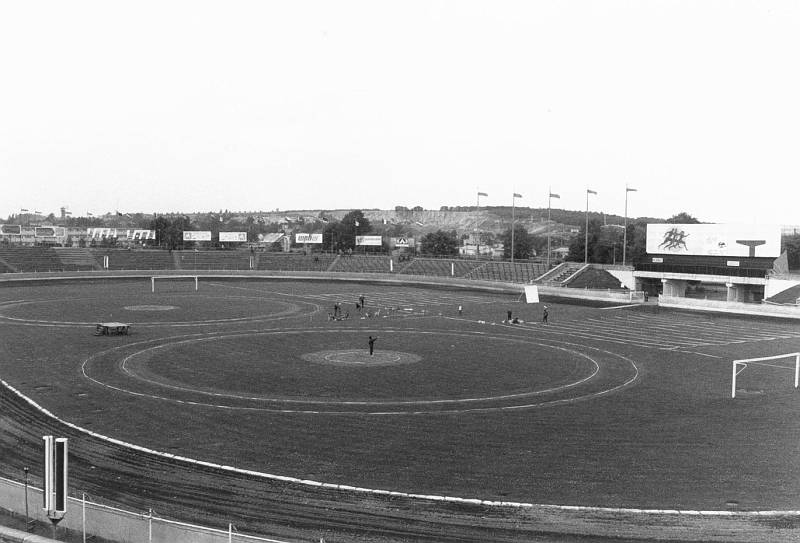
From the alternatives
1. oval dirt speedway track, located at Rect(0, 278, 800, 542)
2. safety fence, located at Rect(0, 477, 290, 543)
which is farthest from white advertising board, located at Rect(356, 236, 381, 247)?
safety fence, located at Rect(0, 477, 290, 543)

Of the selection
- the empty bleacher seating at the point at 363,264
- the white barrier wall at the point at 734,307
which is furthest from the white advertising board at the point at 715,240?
the empty bleacher seating at the point at 363,264

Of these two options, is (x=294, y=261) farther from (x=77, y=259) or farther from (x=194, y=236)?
(x=77, y=259)

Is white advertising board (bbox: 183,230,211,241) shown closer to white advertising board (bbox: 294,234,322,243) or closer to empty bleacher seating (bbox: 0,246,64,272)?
white advertising board (bbox: 294,234,322,243)

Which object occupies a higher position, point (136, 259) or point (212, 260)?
point (136, 259)

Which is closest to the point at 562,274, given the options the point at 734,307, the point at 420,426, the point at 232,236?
the point at 734,307

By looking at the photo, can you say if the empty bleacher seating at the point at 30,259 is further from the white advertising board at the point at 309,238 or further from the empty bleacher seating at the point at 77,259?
the white advertising board at the point at 309,238

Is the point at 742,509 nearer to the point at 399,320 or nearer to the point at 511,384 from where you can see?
the point at 511,384
